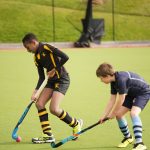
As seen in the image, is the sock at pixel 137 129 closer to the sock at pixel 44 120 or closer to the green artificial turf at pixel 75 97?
the green artificial turf at pixel 75 97

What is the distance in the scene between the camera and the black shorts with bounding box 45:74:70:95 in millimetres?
8273

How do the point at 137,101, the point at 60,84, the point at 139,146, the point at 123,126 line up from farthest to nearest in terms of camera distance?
the point at 60,84 → the point at 123,126 → the point at 137,101 → the point at 139,146

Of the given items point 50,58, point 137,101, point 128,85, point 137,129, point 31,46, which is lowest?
point 137,129

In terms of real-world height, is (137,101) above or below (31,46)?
below

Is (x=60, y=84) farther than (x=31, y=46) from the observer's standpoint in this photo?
Yes

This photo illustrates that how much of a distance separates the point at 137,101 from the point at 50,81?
1368mm

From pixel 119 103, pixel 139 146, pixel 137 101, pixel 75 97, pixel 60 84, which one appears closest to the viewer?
pixel 119 103

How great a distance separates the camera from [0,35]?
31359 millimetres

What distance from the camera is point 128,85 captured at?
7477 millimetres

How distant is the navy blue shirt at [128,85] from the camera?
7320 mm

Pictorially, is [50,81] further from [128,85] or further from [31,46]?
[128,85]

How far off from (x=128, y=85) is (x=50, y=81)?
131cm

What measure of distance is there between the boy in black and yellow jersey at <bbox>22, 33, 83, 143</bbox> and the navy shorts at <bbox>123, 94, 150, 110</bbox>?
0.97 m

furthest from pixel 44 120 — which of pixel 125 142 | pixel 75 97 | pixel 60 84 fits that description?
pixel 75 97
